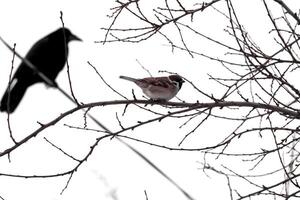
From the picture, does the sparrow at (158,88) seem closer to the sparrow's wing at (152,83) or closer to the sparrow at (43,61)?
the sparrow's wing at (152,83)

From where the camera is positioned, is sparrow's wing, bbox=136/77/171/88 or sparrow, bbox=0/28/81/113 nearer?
sparrow, bbox=0/28/81/113

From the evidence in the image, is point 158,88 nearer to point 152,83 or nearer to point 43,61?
point 152,83

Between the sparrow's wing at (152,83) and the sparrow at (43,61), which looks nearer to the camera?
the sparrow at (43,61)

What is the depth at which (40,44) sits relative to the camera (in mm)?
6047

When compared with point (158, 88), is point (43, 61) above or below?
below

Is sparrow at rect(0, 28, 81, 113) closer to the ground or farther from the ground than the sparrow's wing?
closer to the ground

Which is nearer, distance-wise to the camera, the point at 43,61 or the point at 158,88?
the point at 43,61

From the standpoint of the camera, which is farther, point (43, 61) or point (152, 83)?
point (152, 83)

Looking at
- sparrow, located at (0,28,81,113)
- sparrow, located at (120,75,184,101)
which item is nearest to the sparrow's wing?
sparrow, located at (120,75,184,101)

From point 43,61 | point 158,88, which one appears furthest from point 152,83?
point 43,61

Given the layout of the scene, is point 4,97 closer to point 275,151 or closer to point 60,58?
point 60,58

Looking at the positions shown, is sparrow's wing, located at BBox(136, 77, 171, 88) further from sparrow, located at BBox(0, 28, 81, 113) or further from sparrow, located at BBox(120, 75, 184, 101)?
sparrow, located at BBox(0, 28, 81, 113)

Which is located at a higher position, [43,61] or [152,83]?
[152,83]

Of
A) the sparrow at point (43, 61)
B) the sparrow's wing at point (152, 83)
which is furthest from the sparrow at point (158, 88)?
the sparrow at point (43, 61)
